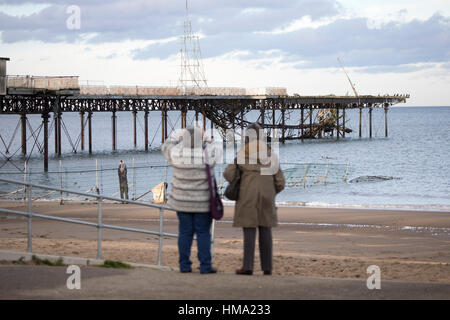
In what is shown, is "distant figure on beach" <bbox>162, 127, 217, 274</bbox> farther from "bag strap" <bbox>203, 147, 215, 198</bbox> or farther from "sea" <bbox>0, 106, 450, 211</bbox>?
"sea" <bbox>0, 106, 450, 211</bbox>

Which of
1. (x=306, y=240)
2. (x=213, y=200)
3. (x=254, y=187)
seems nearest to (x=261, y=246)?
(x=254, y=187)

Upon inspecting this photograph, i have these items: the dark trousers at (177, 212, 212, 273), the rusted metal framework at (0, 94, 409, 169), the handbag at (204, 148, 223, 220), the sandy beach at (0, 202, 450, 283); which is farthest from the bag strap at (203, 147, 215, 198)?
the rusted metal framework at (0, 94, 409, 169)

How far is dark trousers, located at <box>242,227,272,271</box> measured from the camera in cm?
847

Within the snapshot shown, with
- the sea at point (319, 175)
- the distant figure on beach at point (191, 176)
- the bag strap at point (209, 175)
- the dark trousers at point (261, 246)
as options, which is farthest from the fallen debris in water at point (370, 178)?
the bag strap at point (209, 175)

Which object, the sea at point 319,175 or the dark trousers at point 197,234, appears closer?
the dark trousers at point 197,234

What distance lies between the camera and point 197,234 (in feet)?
26.9

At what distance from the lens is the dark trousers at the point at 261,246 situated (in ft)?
27.8

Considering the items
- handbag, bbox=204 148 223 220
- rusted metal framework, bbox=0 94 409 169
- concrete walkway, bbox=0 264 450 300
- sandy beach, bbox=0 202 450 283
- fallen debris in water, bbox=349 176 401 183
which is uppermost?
rusted metal framework, bbox=0 94 409 169

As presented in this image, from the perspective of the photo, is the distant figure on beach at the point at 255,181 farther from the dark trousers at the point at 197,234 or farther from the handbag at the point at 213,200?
the dark trousers at the point at 197,234

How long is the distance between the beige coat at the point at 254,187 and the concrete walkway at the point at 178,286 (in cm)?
69

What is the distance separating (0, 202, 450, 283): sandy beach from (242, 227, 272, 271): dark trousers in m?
1.90

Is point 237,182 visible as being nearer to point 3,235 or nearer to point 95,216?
point 3,235

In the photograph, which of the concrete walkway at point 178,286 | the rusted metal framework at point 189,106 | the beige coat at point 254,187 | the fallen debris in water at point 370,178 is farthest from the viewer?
the rusted metal framework at point 189,106

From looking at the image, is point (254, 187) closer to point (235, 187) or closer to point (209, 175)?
point (235, 187)
